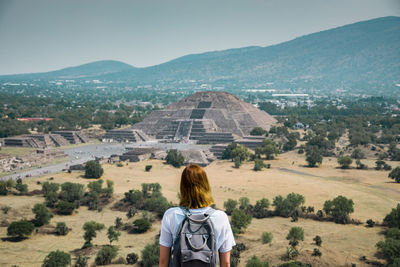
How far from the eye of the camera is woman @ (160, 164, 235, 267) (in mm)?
7473

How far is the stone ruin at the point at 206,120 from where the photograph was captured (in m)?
140

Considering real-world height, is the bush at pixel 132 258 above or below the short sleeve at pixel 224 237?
below

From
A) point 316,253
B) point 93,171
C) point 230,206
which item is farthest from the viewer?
point 93,171

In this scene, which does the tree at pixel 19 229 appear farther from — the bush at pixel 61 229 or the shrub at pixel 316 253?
the shrub at pixel 316 253

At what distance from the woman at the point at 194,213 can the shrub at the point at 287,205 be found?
182 feet

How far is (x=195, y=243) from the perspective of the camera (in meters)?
7.23

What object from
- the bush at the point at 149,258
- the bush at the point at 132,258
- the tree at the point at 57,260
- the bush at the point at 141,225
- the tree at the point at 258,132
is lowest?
the tree at the point at 258,132

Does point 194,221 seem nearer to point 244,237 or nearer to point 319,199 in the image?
point 244,237

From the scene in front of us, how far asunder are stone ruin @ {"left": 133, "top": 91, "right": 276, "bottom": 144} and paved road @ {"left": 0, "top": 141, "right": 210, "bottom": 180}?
968 centimetres

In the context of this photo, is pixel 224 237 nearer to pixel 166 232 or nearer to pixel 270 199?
pixel 166 232

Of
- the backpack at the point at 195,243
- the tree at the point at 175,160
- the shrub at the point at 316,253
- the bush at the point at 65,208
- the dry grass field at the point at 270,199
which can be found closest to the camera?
the backpack at the point at 195,243

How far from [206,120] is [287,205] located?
9045 centimetres

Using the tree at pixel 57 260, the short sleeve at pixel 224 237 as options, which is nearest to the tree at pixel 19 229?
the tree at pixel 57 260

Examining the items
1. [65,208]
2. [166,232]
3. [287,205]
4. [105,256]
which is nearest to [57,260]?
[105,256]
